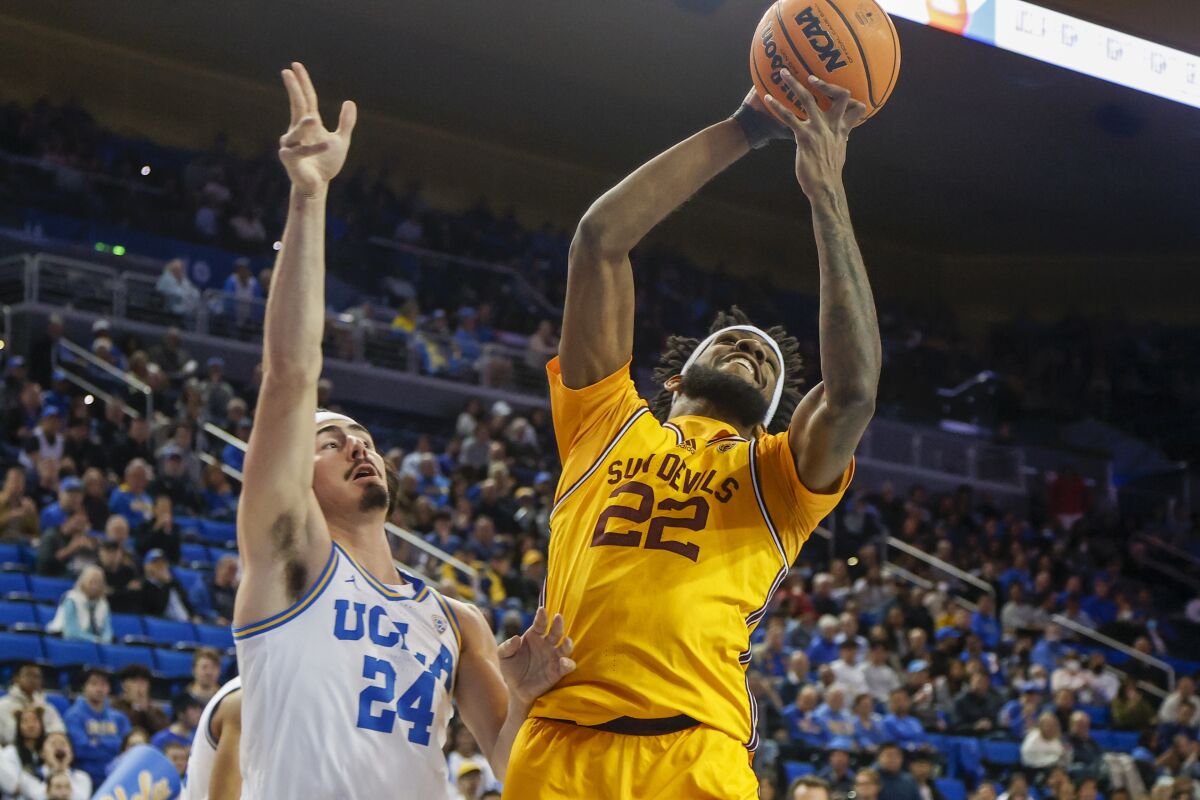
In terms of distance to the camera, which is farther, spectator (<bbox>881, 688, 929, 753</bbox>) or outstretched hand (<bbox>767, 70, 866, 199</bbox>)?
spectator (<bbox>881, 688, 929, 753</bbox>)

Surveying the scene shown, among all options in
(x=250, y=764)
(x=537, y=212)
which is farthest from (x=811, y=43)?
(x=537, y=212)

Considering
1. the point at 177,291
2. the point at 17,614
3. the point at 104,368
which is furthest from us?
the point at 177,291

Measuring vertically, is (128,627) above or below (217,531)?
below

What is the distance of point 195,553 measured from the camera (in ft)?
37.1

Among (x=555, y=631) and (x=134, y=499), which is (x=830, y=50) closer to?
(x=555, y=631)

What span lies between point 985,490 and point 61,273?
12050mm

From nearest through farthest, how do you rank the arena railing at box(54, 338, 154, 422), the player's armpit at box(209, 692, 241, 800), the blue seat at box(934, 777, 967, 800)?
the player's armpit at box(209, 692, 241, 800), the blue seat at box(934, 777, 967, 800), the arena railing at box(54, 338, 154, 422)

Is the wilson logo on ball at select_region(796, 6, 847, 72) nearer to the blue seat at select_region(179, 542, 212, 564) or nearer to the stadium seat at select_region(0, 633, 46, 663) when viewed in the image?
the stadium seat at select_region(0, 633, 46, 663)

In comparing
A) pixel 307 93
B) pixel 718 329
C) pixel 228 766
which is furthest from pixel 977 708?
pixel 307 93

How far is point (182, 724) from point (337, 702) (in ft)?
18.6

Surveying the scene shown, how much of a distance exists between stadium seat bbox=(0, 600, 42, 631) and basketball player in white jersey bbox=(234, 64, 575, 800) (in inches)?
265

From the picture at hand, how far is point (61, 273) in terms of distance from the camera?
15.4 metres

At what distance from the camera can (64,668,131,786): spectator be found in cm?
833

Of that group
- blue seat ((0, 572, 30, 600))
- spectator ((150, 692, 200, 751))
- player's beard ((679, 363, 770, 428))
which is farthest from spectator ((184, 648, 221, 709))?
player's beard ((679, 363, 770, 428))
